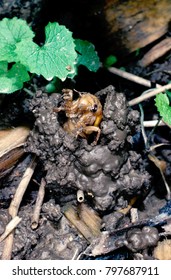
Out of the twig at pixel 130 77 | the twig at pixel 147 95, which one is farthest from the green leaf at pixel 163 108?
the twig at pixel 130 77

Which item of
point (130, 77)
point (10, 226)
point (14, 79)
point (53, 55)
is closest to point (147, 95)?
point (130, 77)

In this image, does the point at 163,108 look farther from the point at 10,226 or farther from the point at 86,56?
the point at 10,226

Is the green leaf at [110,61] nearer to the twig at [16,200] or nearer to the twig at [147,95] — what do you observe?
the twig at [147,95]

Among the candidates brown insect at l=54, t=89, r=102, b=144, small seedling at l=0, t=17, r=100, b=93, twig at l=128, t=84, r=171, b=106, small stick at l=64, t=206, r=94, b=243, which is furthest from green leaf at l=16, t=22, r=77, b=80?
small stick at l=64, t=206, r=94, b=243

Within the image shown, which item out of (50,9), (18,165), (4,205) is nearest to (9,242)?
(4,205)

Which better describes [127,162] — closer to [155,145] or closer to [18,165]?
[155,145]

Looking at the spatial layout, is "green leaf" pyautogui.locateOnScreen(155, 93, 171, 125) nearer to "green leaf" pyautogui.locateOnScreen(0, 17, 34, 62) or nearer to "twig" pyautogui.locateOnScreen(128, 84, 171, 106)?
"twig" pyautogui.locateOnScreen(128, 84, 171, 106)
